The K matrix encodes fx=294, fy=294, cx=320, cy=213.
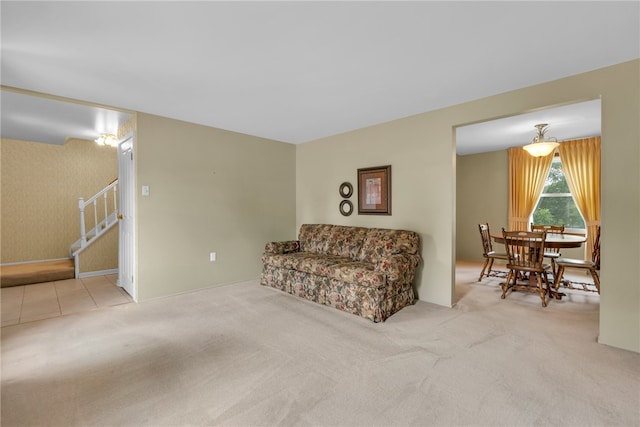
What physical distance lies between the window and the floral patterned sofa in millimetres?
3690

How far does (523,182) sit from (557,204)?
69 centimetres

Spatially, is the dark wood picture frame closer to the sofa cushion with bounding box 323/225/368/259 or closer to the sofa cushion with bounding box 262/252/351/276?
the sofa cushion with bounding box 323/225/368/259

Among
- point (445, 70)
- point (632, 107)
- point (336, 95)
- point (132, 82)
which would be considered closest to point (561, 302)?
point (632, 107)

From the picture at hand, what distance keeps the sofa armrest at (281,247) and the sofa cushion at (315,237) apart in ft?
0.36

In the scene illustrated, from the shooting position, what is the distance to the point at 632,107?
7.62 ft

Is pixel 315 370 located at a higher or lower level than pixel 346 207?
lower

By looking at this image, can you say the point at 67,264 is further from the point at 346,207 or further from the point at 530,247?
the point at 530,247

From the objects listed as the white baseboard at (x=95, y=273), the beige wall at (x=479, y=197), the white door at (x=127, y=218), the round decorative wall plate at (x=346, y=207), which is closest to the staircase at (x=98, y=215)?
the white baseboard at (x=95, y=273)

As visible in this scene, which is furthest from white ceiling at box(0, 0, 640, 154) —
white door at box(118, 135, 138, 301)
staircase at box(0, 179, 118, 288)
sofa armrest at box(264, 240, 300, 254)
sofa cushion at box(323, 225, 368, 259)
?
staircase at box(0, 179, 118, 288)

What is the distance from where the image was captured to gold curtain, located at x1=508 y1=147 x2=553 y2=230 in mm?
5465

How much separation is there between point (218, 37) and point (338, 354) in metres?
2.48

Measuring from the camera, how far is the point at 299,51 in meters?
2.19

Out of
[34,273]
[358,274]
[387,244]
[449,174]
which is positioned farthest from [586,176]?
[34,273]

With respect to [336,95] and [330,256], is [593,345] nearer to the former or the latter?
[330,256]
